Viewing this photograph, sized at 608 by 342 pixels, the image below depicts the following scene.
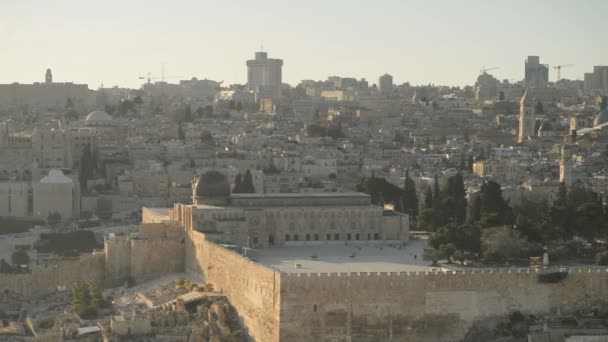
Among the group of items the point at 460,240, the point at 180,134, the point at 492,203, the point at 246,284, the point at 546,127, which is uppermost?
the point at 546,127

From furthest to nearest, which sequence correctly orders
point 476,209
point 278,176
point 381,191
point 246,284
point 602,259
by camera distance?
point 278,176
point 381,191
point 476,209
point 602,259
point 246,284

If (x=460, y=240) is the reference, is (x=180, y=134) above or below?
above

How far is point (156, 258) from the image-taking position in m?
47.3

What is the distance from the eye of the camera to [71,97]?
118 meters

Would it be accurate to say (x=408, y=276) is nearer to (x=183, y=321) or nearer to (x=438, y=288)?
(x=438, y=288)

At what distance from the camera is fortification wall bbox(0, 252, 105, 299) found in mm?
47069

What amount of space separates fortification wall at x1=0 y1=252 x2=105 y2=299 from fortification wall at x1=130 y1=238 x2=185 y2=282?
4.83ft

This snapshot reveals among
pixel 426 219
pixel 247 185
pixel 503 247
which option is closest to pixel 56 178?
pixel 247 185

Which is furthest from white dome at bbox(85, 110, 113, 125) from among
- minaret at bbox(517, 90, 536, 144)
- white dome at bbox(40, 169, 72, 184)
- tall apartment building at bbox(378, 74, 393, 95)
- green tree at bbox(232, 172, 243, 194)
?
tall apartment building at bbox(378, 74, 393, 95)

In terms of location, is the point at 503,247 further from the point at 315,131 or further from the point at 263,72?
the point at 263,72

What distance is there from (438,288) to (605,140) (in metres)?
60.7

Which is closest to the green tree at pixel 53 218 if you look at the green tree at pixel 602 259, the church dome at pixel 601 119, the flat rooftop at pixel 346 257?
the flat rooftop at pixel 346 257

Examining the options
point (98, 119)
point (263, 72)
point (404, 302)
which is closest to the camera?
point (404, 302)

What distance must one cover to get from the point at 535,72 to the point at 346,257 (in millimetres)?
145601
